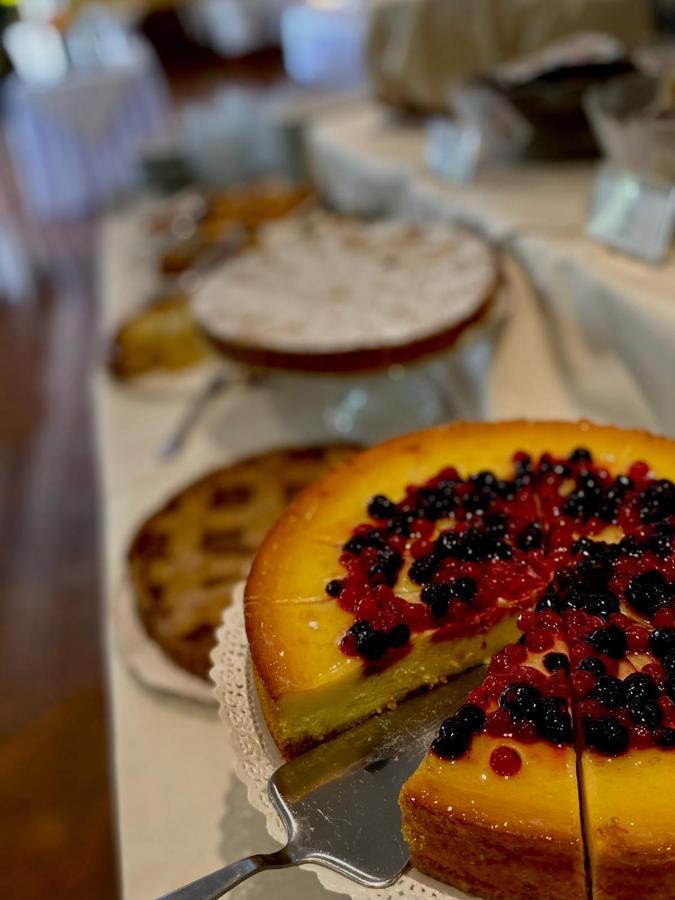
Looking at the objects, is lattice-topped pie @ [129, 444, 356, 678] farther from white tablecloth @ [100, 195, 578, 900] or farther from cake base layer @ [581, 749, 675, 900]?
cake base layer @ [581, 749, 675, 900]

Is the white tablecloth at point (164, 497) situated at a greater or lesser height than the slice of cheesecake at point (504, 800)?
lesser

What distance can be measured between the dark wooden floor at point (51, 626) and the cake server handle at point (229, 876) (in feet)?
3.54

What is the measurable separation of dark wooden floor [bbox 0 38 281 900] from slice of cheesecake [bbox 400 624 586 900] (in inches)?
46.1

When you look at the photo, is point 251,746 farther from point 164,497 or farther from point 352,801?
point 164,497

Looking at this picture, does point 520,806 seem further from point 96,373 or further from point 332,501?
point 96,373

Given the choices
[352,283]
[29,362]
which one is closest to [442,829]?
[352,283]

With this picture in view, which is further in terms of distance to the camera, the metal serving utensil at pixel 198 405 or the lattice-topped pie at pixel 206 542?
the metal serving utensil at pixel 198 405

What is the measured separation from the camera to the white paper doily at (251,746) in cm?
59

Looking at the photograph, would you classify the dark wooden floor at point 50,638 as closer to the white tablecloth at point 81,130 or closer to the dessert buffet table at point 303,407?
the dessert buffet table at point 303,407

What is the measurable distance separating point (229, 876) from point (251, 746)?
0.35ft

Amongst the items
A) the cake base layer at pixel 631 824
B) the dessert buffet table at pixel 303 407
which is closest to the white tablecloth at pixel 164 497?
the dessert buffet table at pixel 303 407

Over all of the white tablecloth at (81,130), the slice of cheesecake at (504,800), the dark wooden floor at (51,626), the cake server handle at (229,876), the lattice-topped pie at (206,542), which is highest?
the slice of cheesecake at (504,800)

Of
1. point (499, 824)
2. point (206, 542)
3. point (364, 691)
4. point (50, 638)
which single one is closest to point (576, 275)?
point (206, 542)

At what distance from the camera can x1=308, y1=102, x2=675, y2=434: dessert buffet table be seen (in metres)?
1.18
